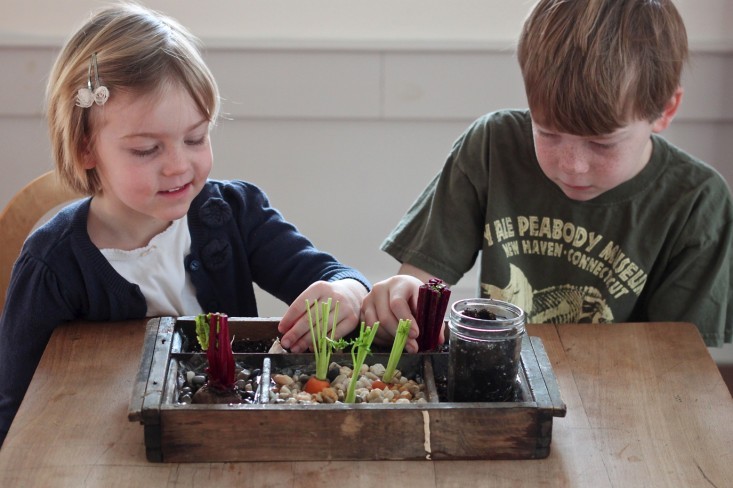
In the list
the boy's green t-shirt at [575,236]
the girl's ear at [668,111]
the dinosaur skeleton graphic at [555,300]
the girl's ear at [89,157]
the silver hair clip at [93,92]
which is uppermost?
the silver hair clip at [93,92]

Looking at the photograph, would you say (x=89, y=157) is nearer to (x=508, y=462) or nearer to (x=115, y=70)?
(x=115, y=70)

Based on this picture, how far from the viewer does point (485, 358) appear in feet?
3.58

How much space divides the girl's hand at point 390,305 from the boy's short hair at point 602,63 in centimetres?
36

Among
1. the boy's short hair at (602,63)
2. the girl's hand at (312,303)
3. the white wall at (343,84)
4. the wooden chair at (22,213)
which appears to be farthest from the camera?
the white wall at (343,84)

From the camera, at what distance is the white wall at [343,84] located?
251cm

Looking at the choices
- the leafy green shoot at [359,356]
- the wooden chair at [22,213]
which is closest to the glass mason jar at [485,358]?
the leafy green shoot at [359,356]

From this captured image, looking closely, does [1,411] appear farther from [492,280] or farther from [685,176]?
[685,176]

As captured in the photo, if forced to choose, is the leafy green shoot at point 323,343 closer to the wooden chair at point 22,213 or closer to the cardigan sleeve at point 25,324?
the cardigan sleeve at point 25,324

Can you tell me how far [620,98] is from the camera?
1.44 meters

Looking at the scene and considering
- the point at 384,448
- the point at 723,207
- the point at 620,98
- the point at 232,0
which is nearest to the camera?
the point at 384,448

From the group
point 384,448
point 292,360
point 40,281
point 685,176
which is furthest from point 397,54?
point 384,448

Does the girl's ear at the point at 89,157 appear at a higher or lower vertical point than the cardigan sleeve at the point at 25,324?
higher

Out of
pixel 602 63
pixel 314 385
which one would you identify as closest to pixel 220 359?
pixel 314 385

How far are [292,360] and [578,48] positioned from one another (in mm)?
657
